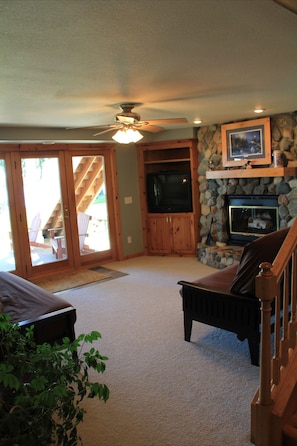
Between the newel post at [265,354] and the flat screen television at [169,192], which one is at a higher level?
the flat screen television at [169,192]

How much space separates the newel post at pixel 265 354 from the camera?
1.92 metres

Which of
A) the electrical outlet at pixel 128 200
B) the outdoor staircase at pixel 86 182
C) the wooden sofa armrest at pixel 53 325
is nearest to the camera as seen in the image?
the wooden sofa armrest at pixel 53 325

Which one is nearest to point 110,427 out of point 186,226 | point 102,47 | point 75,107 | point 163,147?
point 102,47

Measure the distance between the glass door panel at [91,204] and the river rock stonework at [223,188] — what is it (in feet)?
5.82

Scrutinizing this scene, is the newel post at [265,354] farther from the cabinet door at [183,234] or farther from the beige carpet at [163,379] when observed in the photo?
the cabinet door at [183,234]

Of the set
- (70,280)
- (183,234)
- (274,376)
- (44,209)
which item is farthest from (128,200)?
(274,376)

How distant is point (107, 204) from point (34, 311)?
3.80 m

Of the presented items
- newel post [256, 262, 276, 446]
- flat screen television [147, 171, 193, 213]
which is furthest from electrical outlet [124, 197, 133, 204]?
newel post [256, 262, 276, 446]

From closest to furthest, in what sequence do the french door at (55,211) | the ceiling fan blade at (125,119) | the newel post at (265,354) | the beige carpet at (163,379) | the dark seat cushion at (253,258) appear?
1. the newel post at (265,354)
2. the beige carpet at (163,379)
3. the dark seat cushion at (253,258)
4. the ceiling fan blade at (125,119)
5. the french door at (55,211)

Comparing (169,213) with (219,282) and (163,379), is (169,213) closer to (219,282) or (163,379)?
(219,282)

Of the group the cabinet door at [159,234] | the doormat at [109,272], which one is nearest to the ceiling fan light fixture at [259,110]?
the cabinet door at [159,234]

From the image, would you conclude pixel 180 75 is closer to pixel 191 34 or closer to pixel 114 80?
pixel 114 80

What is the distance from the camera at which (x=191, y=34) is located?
189cm

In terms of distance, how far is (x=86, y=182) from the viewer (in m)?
6.34
